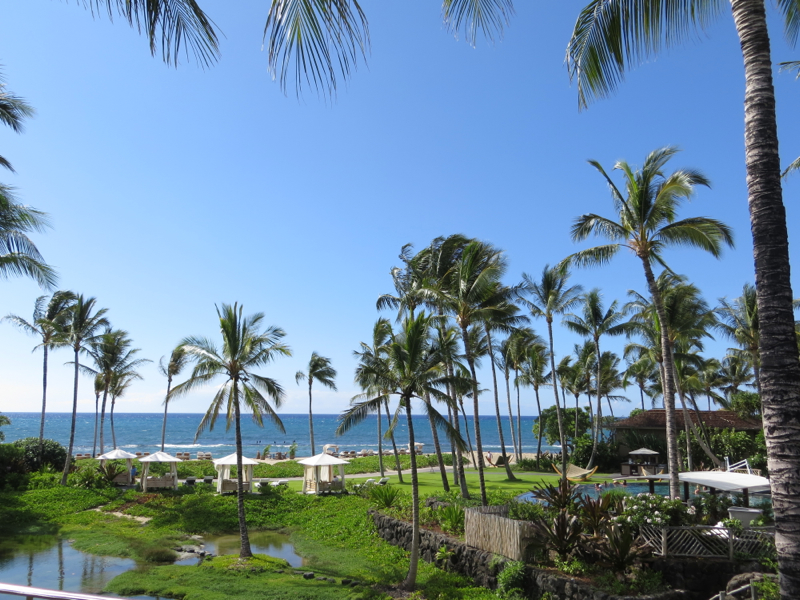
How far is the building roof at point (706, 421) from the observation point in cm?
3366

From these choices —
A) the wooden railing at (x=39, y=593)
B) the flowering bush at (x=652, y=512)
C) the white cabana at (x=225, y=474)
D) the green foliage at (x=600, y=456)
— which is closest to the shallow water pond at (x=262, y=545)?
the white cabana at (x=225, y=474)

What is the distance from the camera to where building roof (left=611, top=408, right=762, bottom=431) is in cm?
3366

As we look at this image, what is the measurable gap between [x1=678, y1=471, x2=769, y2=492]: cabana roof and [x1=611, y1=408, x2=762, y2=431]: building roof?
19.9 meters

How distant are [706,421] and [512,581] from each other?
29501mm

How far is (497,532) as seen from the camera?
13344mm

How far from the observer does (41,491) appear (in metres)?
23.8

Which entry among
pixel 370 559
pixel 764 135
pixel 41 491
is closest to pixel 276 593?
pixel 370 559

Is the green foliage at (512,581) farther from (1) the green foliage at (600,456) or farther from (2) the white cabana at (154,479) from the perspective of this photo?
(1) the green foliage at (600,456)

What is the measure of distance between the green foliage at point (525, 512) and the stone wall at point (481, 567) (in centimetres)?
153

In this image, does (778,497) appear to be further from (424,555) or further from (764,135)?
(424,555)

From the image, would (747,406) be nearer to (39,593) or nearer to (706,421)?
(706,421)

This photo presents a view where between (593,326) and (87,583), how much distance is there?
90.2 ft

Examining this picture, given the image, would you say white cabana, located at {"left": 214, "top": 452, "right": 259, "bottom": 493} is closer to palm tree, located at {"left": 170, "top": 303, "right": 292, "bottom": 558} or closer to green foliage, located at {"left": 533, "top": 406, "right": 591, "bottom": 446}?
palm tree, located at {"left": 170, "top": 303, "right": 292, "bottom": 558}

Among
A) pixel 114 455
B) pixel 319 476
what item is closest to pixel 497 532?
pixel 319 476
